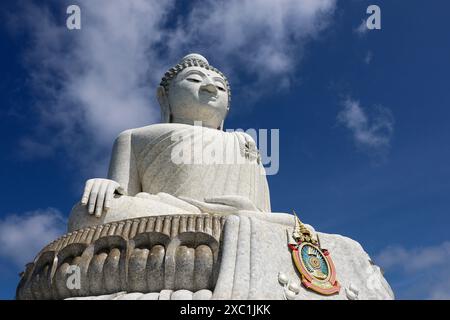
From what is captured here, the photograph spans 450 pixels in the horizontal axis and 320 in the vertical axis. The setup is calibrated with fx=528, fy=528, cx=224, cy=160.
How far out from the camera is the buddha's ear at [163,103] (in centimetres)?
960

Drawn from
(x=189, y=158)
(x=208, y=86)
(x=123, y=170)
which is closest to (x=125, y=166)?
(x=123, y=170)

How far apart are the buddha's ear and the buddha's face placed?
0.11 m

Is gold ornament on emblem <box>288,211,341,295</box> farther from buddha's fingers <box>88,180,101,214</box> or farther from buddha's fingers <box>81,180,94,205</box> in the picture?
buddha's fingers <box>81,180,94,205</box>

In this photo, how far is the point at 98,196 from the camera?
6.77m

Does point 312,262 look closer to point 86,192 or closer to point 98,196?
point 98,196

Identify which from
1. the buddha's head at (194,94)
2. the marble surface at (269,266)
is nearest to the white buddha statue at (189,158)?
the buddha's head at (194,94)

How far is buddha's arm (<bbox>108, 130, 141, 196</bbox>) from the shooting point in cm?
834

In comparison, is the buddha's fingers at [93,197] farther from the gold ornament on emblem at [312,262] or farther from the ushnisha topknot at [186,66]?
the ushnisha topknot at [186,66]

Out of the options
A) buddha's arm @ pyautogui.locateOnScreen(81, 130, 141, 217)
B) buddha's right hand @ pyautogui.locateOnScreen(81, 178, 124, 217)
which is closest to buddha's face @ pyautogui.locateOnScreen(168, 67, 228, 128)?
buddha's arm @ pyautogui.locateOnScreen(81, 130, 141, 217)
